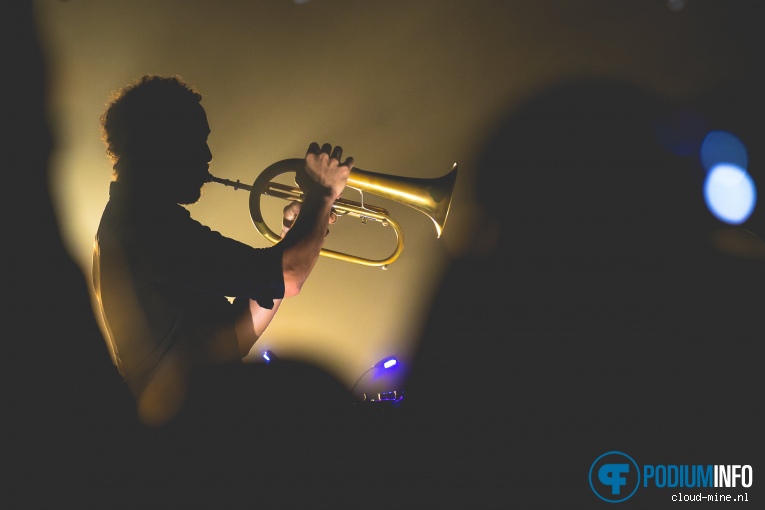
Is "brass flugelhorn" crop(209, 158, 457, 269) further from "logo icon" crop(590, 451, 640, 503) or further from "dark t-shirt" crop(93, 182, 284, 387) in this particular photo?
"logo icon" crop(590, 451, 640, 503)

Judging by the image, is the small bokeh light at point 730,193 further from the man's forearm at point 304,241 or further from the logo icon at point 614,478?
the man's forearm at point 304,241

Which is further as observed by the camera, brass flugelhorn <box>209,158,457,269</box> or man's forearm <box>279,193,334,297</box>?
brass flugelhorn <box>209,158,457,269</box>

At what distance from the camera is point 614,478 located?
1955mm

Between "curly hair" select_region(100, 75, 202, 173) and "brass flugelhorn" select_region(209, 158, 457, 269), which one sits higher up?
"brass flugelhorn" select_region(209, 158, 457, 269)

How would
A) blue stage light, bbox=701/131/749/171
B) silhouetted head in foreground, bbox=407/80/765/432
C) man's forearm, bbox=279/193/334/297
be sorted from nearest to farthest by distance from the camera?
man's forearm, bbox=279/193/334/297
silhouetted head in foreground, bbox=407/80/765/432
blue stage light, bbox=701/131/749/171

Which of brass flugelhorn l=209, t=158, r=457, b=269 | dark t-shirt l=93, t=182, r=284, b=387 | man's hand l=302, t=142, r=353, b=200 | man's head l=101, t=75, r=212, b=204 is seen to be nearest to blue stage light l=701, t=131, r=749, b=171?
brass flugelhorn l=209, t=158, r=457, b=269

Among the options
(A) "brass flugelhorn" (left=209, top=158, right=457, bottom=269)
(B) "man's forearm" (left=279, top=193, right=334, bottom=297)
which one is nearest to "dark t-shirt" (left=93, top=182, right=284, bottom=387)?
(B) "man's forearm" (left=279, top=193, right=334, bottom=297)

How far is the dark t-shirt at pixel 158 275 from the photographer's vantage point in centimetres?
158

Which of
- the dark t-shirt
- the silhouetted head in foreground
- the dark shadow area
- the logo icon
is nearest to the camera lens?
the dark t-shirt

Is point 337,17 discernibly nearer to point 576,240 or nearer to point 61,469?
point 576,240

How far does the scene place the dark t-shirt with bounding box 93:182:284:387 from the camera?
1.58 m

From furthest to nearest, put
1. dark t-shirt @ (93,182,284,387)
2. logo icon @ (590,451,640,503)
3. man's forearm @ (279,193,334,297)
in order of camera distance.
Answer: logo icon @ (590,451,640,503), man's forearm @ (279,193,334,297), dark t-shirt @ (93,182,284,387)

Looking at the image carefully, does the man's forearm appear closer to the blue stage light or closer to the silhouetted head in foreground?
the silhouetted head in foreground

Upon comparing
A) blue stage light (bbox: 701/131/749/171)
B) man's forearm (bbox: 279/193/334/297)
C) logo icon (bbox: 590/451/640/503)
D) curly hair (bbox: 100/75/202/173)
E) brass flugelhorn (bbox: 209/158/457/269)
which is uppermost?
blue stage light (bbox: 701/131/749/171)
